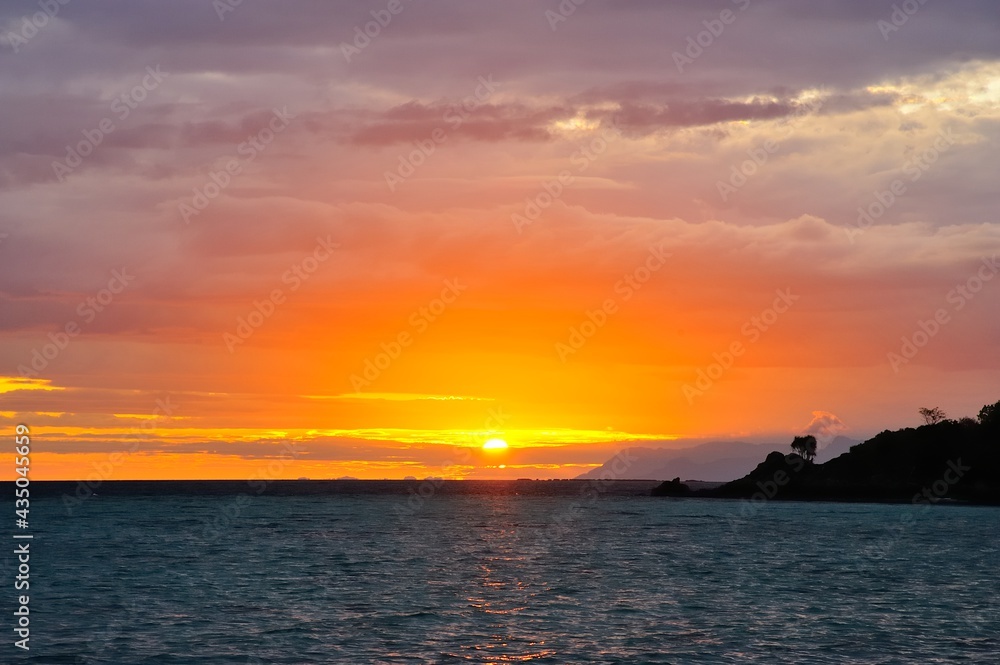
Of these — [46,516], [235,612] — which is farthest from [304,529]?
[235,612]

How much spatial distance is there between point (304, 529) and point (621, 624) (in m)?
76.3

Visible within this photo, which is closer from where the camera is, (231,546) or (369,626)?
(369,626)

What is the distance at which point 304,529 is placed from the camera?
11625cm

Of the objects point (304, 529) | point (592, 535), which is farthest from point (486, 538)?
point (304, 529)

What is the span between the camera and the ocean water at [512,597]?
40125 millimetres

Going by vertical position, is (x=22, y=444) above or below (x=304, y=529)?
above

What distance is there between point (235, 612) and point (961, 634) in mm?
33866

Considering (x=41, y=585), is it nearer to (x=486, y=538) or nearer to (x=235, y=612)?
(x=235, y=612)

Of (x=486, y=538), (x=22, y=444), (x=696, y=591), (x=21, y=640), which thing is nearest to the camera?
(x=22, y=444)

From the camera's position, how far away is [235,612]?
49.9 meters

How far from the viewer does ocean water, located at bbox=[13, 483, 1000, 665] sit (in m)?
40.1

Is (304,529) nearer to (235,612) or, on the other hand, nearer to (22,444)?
(235,612)

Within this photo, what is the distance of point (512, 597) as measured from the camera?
2190 inches

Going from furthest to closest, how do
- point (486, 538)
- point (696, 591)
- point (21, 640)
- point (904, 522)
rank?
point (904, 522) → point (486, 538) → point (696, 591) → point (21, 640)
